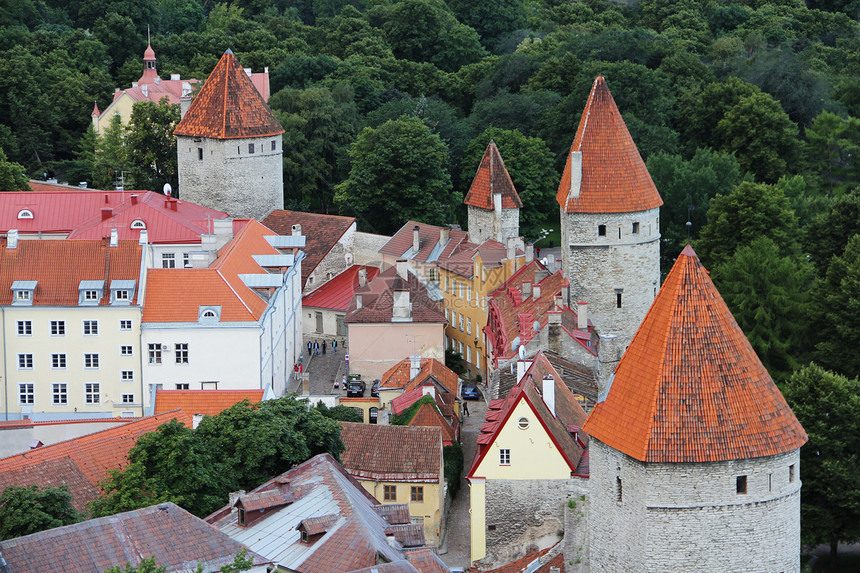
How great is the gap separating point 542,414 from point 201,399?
11.7m

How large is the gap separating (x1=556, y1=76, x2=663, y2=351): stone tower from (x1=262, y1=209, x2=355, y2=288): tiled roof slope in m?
14.9

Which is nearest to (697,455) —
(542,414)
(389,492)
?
(542,414)

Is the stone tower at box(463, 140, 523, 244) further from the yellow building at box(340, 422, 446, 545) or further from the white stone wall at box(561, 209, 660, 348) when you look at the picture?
the yellow building at box(340, 422, 446, 545)

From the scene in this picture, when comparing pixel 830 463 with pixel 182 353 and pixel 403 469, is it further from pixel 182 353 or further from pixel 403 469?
pixel 182 353

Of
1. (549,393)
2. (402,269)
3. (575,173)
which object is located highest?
(575,173)

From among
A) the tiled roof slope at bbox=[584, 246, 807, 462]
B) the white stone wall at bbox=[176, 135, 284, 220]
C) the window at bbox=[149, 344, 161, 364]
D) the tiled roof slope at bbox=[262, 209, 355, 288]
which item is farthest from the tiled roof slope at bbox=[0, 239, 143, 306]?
the tiled roof slope at bbox=[584, 246, 807, 462]

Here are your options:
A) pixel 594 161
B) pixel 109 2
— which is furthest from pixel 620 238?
pixel 109 2

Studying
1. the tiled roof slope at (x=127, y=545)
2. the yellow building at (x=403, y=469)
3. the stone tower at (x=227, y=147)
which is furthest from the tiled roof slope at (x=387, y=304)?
the tiled roof slope at (x=127, y=545)

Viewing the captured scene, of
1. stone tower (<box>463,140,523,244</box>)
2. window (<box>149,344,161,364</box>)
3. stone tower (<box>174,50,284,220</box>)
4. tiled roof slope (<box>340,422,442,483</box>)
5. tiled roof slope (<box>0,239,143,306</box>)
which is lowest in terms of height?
tiled roof slope (<box>340,422,442,483</box>)

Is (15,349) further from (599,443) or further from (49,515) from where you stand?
(599,443)

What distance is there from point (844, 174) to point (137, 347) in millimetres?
45542

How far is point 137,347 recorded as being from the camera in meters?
62.9

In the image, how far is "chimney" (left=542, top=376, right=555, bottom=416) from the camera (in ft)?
178

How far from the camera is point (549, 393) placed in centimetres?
5441
